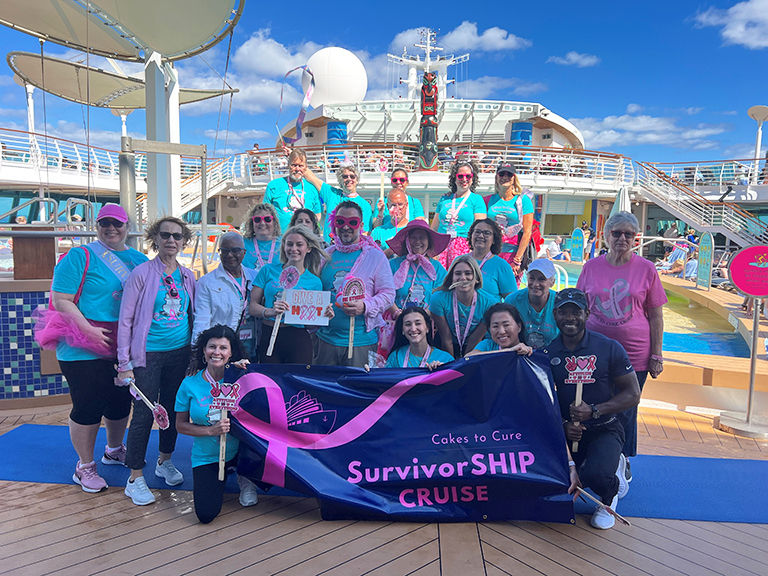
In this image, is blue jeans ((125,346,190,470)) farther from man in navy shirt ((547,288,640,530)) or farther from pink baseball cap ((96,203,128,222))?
man in navy shirt ((547,288,640,530))

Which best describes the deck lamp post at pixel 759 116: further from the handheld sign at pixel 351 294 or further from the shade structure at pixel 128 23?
the handheld sign at pixel 351 294

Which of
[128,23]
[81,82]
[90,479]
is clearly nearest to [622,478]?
[90,479]

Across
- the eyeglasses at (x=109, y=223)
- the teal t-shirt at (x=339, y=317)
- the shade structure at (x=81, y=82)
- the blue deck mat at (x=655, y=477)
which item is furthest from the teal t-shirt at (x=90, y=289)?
the shade structure at (x=81, y=82)

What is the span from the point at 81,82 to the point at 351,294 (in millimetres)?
11482

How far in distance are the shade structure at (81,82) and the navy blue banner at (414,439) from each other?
10.4 metres

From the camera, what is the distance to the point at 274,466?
2902 mm

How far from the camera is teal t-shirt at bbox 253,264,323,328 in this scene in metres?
3.44

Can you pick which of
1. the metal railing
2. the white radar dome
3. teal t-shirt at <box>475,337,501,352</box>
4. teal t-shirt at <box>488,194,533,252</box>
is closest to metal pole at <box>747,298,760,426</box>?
teal t-shirt at <box>488,194,533,252</box>

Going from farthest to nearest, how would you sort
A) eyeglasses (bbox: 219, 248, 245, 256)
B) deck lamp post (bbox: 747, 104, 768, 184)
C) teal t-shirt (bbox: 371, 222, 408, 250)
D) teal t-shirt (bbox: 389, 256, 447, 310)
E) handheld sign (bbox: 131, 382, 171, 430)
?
deck lamp post (bbox: 747, 104, 768, 184) → teal t-shirt (bbox: 371, 222, 408, 250) → teal t-shirt (bbox: 389, 256, 447, 310) → eyeglasses (bbox: 219, 248, 245, 256) → handheld sign (bbox: 131, 382, 171, 430)

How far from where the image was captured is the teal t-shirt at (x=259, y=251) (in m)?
4.09

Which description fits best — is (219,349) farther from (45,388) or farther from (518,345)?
(45,388)

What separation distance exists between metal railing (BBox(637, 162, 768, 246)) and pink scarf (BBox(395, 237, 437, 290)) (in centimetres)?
2035

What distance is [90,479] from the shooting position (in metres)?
3.22

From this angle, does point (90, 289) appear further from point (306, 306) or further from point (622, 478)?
point (622, 478)
